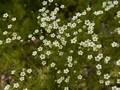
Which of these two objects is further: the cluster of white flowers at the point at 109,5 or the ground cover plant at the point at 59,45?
the cluster of white flowers at the point at 109,5

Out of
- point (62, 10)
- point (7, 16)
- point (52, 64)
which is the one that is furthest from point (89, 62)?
point (7, 16)

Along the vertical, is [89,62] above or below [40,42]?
below

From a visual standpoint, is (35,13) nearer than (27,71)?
No

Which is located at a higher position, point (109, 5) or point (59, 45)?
point (109, 5)

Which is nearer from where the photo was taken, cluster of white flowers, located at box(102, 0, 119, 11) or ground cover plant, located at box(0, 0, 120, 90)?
ground cover plant, located at box(0, 0, 120, 90)

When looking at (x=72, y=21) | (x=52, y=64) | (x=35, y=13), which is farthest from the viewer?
(x=35, y=13)

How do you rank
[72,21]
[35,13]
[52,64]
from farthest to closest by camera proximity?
[35,13], [72,21], [52,64]

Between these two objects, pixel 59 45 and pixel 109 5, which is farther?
pixel 109 5

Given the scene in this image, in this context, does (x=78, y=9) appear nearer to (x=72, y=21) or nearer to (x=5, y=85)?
(x=72, y=21)
